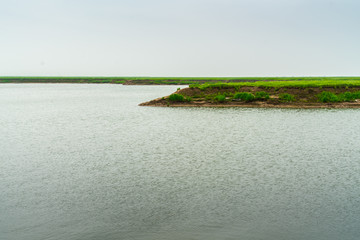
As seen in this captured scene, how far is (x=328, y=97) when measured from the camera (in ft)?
195

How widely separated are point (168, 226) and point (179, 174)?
252 inches

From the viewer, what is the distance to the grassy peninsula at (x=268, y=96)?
5891cm

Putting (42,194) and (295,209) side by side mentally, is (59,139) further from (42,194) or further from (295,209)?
(295,209)

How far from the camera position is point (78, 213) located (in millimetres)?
14047

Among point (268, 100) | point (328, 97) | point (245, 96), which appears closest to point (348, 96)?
point (328, 97)

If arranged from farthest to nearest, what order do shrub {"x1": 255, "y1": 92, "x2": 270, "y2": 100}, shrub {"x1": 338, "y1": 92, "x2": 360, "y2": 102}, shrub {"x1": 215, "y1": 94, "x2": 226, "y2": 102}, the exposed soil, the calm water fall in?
shrub {"x1": 215, "y1": 94, "x2": 226, "y2": 102} → shrub {"x1": 255, "y1": 92, "x2": 270, "y2": 100} → shrub {"x1": 338, "y1": 92, "x2": 360, "y2": 102} → the exposed soil → the calm water

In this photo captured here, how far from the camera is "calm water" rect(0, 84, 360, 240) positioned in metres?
12.7

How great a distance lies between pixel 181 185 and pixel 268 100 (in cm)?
4644

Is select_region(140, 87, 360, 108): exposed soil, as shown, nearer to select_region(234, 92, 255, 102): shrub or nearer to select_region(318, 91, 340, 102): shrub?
select_region(234, 92, 255, 102): shrub

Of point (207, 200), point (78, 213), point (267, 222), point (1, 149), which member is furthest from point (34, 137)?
point (267, 222)

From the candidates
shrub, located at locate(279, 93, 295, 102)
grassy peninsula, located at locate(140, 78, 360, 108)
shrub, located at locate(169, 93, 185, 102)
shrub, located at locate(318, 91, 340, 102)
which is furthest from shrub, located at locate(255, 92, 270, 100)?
shrub, located at locate(169, 93, 185, 102)

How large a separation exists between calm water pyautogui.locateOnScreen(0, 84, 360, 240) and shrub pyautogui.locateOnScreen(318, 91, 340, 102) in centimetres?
2709

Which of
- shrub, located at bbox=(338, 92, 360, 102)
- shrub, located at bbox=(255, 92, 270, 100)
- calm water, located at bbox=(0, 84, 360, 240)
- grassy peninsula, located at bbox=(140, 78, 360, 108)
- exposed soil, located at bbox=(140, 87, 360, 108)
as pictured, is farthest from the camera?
shrub, located at bbox=(255, 92, 270, 100)

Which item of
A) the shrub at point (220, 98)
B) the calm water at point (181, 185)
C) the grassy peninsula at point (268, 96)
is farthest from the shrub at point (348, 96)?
the calm water at point (181, 185)
